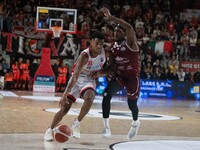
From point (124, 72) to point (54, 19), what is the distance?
517 inches


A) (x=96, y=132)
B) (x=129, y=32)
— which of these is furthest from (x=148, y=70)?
(x=129, y=32)

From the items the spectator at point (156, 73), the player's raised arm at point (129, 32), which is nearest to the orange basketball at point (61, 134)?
the player's raised arm at point (129, 32)

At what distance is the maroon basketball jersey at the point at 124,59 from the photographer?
748cm

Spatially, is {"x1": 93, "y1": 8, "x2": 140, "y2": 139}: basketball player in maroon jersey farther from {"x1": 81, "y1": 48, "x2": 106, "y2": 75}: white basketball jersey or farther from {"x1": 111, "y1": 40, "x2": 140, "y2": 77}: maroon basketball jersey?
{"x1": 81, "y1": 48, "x2": 106, "y2": 75}: white basketball jersey

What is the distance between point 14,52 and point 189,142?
14736mm

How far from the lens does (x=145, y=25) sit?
24.5 meters

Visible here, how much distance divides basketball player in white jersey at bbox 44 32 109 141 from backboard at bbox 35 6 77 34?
1326cm

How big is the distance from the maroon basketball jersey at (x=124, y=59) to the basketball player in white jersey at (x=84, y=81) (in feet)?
1.01

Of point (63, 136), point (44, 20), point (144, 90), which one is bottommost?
point (144, 90)

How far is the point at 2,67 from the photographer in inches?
791

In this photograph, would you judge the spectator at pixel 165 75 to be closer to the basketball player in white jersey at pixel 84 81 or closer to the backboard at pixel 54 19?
the backboard at pixel 54 19

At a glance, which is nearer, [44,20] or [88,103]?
[88,103]

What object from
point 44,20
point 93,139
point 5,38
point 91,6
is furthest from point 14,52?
point 93,139

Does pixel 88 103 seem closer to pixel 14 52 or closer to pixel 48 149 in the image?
pixel 48 149
